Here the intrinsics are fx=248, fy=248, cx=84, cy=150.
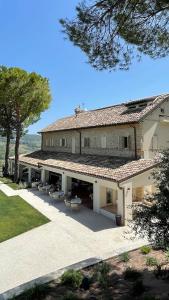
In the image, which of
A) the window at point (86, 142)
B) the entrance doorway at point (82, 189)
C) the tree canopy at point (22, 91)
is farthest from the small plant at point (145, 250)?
the tree canopy at point (22, 91)

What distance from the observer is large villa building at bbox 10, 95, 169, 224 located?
18.0m

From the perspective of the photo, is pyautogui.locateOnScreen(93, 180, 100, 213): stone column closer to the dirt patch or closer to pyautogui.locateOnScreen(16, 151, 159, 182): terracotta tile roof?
pyautogui.locateOnScreen(16, 151, 159, 182): terracotta tile roof

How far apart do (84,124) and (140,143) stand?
30.4 feet

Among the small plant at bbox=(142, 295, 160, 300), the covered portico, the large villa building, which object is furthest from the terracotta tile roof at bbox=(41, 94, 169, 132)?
the small plant at bbox=(142, 295, 160, 300)

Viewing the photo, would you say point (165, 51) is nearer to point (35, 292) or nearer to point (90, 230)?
point (90, 230)

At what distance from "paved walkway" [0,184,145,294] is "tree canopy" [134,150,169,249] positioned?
423 centimetres

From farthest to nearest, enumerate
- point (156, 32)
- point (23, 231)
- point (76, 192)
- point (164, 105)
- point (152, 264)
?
point (76, 192), point (164, 105), point (23, 231), point (156, 32), point (152, 264)

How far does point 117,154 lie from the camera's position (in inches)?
911

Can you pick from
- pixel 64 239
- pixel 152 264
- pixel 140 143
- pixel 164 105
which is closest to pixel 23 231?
pixel 64 239

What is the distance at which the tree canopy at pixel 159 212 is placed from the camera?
26.0ft

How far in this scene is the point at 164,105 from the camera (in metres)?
22.5

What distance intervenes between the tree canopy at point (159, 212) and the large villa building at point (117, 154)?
27.0 feet

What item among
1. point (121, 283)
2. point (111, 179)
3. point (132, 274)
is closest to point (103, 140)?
point (111, 179)

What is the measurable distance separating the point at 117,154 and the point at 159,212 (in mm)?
15315
